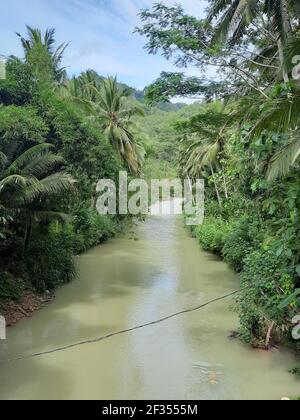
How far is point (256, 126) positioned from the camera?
17.3 feet

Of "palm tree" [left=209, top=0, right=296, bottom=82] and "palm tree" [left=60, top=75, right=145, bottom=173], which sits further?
"palm tree" [left=60, top=75, right=145, bottom=173]

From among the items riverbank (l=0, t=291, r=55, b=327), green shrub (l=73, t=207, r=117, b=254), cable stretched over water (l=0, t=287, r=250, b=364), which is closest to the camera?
cable stretched over water (l=0, t=287, r=250, b=364)

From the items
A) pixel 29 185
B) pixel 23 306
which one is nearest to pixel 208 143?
pixel 29 185

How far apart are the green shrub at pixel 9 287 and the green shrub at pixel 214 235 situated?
750cm

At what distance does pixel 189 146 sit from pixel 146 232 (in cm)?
526

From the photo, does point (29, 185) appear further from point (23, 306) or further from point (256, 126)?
point (256, 126)

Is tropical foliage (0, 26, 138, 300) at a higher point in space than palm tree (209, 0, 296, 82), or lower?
lower

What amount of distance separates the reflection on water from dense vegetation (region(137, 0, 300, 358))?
87 centimetres

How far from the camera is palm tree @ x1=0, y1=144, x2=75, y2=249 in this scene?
8461 mm

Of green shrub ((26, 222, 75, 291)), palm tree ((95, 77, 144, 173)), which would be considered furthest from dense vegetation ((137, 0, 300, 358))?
palm tree ((95, 77, 144, 173))

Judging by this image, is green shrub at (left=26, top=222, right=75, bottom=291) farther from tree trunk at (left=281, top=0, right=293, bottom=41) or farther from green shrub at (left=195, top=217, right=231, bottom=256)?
tree trunk at (left=281, top=0, right=293, bottom=41)

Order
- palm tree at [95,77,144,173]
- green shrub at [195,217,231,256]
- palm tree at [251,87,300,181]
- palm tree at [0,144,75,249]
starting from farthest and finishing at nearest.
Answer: palm tree at [95,77,144,173], green shrub at [195,217,231,256], palm tree at [0,144,75,249], palm tree at [251,87,300,181]

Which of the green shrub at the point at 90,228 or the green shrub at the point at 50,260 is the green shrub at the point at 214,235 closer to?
the green shrub at the point at 90,228

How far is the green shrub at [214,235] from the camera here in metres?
15.3
